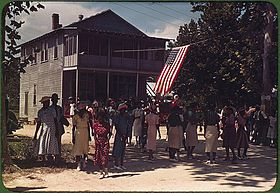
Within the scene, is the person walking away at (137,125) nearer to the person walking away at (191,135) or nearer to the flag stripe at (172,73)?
the person walking away at (191,135)

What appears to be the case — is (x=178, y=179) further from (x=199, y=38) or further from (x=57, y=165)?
(x=199, y=38)

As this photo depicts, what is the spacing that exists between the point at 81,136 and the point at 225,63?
2895 mm

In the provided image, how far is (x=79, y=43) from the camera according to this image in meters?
8.62

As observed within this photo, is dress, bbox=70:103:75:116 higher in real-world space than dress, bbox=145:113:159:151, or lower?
higher

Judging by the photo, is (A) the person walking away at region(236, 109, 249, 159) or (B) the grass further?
(A) the person walking away at region(236, 109, 249, 159)

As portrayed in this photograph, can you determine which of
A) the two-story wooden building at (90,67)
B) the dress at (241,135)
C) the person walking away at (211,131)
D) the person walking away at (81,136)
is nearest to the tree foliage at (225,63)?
the person walking away at (211,131)

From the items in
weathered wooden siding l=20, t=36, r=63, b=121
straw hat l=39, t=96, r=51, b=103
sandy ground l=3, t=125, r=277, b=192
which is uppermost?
weathered wooden siding l=20, t=36, r=63, b=121

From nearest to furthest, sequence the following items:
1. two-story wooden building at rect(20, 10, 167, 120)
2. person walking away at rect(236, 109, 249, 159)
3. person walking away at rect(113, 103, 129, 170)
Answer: two-story wooden building at rect(20, 10, 167, 120)
person walking away at rect(113, 103, 129, 170)
person walking away at rect(236, 109, 249, 159)

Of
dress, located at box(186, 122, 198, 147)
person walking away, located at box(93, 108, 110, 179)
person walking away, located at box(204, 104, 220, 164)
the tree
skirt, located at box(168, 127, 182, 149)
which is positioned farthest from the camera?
dress, located at box(186, 122, 198, 147)

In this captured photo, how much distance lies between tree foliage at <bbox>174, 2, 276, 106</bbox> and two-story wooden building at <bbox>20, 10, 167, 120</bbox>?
72 centimetres

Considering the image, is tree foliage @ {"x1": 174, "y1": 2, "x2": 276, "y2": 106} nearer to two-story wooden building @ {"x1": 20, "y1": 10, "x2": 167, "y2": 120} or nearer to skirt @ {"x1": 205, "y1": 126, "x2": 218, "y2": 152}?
skirt @ {"x1": 205, "y1": 126, "x2": 218, "y2": 152}

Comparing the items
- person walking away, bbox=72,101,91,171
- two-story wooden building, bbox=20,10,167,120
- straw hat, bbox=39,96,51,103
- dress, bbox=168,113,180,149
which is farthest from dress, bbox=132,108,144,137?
straw hat, bbox=39,96,51,103

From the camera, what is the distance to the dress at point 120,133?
22.4 feet

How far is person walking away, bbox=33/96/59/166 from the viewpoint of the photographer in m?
6.85
